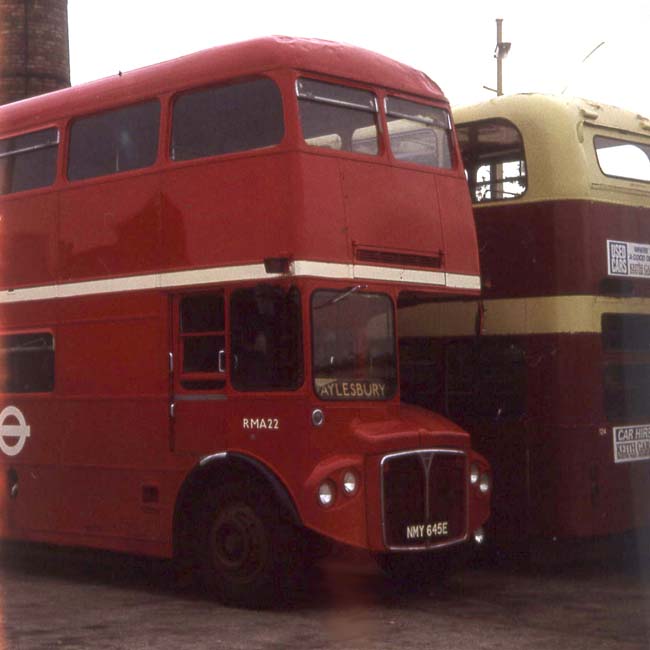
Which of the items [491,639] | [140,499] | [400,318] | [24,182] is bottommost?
[491,639]

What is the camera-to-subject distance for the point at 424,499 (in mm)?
11484

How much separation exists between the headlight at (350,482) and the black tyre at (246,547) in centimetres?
50

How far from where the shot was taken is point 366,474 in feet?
36.6

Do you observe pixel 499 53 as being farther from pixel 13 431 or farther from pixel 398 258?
Result: pixel 398 258

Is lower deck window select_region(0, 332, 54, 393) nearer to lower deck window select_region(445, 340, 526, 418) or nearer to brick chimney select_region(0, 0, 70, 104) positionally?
lower deck window select_region(445, 340, 526, 418)

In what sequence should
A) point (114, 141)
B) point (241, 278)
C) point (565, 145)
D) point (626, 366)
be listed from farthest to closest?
point (626, 366) < point (565, 145) < point (114, 141) < point (241, 278)

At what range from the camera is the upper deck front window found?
11188mm

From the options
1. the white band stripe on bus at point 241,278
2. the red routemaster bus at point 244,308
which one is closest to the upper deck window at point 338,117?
the red routemaster bus at point 244,308

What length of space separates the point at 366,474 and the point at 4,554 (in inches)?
217

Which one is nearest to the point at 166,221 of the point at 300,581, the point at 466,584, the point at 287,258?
the point at 287,258

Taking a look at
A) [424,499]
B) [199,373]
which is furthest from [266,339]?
[424,499]

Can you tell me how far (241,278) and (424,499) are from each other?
2.15 metres

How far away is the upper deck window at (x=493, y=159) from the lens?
13.5 meters

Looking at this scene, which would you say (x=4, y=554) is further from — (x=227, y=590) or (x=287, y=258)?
(x=287, y=258)
